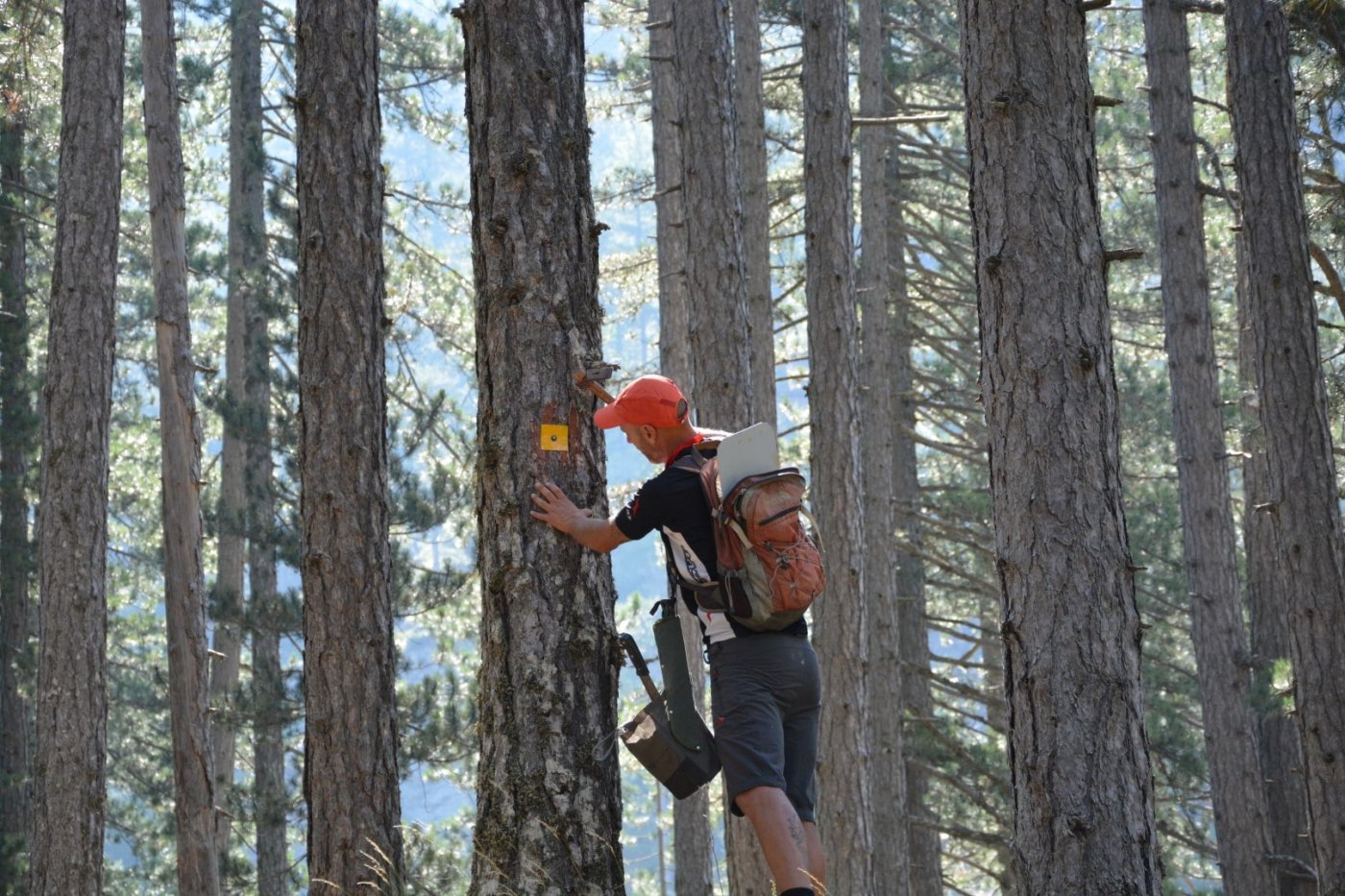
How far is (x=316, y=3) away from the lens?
7344 mm

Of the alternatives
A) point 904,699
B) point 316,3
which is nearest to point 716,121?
point 316,3

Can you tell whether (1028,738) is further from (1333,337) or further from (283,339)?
(1333,337)

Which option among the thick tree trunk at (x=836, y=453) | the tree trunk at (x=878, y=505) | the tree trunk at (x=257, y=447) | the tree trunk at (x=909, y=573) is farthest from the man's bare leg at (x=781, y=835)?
the tree trunk at (x=909, y=573)

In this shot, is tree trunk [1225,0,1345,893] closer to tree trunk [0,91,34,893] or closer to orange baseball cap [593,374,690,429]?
orange baseball cap [593,374,690,429]

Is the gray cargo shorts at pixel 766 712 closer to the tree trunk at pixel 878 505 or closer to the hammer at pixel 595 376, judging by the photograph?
the hammer at pixel 595 376

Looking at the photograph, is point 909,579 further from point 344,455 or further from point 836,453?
point 344,455

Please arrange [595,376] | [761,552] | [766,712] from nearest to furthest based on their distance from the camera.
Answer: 1. [595,376]
2. [761,552]
3. [766,712]

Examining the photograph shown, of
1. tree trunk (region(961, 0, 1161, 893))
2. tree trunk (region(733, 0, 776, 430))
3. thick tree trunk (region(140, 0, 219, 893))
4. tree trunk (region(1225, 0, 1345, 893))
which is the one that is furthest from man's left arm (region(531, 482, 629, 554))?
tree trunk (region(733, 0, 776, 430))

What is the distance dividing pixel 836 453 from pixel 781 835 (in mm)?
6754

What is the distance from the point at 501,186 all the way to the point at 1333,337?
21.4 m

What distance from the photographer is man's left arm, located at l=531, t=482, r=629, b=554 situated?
4.58 meters

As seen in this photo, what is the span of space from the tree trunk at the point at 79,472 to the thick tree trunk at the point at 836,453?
17.5 ft

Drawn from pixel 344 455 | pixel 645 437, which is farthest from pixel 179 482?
pixel 645 437

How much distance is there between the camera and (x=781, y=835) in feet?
16.1
